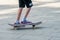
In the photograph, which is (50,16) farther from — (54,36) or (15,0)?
(15,0)

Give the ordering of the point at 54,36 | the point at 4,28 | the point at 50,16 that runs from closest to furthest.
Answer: the point at 54,36
the point at 4,28
the point at 50,16

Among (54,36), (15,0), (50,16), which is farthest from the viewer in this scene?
(15,0)

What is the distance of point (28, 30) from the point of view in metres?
9.91

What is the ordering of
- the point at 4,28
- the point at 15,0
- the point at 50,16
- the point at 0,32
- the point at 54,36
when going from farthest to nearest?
the point at 15,0
the point at 50,16
the point at 4,28
the point at 0,32
the point at 54,36

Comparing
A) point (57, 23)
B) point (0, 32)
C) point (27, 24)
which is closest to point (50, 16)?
point (57, 23)

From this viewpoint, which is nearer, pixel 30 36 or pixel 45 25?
pixel 30 36

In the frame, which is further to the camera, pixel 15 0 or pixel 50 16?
pixel 15 0

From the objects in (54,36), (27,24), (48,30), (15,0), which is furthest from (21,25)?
(15,0)

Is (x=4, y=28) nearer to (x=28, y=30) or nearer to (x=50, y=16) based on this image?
(x=28, y=30)

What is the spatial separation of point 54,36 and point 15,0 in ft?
42.9

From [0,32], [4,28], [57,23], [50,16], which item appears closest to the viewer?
[0,32]

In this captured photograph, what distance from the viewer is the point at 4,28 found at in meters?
10.4

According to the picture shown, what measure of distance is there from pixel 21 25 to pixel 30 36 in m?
1.23

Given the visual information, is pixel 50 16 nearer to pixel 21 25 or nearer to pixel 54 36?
pixel 21 25
